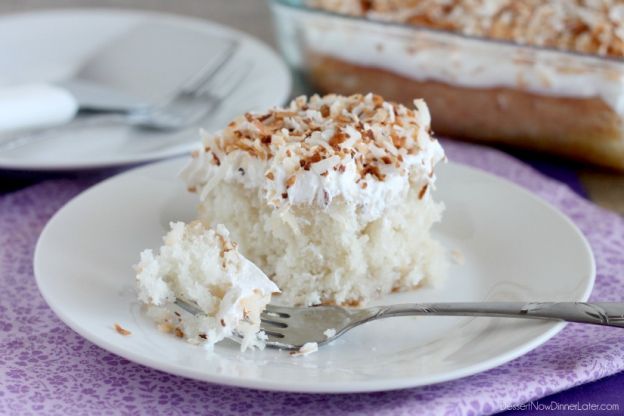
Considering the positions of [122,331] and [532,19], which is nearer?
[122,331]

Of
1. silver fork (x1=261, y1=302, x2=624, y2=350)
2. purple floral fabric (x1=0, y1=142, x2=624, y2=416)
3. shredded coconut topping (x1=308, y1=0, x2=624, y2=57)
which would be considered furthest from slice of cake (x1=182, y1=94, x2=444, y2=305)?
shredded coconut topping (x1=308, y1=0, x2=624, y2=57)

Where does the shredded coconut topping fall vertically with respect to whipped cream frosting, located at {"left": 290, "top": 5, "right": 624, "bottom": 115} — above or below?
above

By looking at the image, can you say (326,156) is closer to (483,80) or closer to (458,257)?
(458,257)

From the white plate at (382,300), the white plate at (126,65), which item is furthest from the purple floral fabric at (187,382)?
the white plate at (126,65)

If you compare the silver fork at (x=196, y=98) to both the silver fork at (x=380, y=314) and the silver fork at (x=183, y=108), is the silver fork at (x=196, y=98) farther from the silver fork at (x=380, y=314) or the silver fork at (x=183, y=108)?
the silver fork at (x=380, y=314)

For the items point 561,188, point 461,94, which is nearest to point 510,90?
point 461,94

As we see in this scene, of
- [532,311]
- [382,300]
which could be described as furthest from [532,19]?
[532,311]

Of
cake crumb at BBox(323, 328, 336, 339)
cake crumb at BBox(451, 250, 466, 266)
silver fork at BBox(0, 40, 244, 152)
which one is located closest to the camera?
cake crumb at BBox(323, 328, 336, 339)

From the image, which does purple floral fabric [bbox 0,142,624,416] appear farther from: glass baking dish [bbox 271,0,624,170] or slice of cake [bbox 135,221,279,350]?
glass baking dish [bbox 271,0,624,170]
